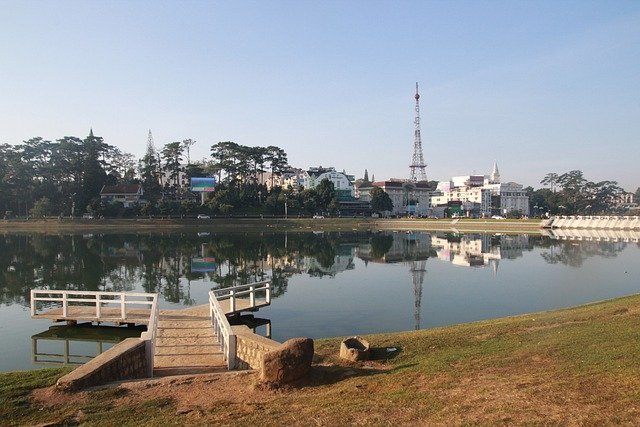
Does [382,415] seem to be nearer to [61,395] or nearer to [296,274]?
[61,395]

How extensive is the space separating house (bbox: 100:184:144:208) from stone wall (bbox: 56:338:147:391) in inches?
3213

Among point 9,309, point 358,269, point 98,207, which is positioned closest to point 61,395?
point 9,309

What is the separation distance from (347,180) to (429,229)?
3900 cm

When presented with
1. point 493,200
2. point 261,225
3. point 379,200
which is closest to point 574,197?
point 493,200

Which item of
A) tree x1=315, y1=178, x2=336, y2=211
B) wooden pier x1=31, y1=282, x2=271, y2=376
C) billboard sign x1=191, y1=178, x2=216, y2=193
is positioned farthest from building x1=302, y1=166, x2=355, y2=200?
wooden pier x1=31, y1=282, x2=271, y2=376

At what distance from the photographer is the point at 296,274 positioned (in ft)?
96.8

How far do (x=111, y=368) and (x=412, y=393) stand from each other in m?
5.14

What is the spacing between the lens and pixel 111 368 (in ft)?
27.0

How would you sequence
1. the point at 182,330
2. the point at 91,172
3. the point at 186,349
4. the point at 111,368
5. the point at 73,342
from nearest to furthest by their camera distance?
the point at 111,368
the point at 186,349
the point at 182,330
the point at 73,342
the point at 91,172

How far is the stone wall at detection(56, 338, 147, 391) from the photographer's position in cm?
746

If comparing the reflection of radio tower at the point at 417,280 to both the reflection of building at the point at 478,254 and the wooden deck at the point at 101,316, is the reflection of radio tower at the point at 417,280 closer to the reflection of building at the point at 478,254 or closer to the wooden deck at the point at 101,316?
the reflection of building at the point at 478,254

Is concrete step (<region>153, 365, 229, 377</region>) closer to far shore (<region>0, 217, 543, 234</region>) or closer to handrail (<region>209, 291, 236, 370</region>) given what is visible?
handrail (<region>209, 291, 236, 370</region>)

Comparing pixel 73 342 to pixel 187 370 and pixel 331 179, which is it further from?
pixel 331 179

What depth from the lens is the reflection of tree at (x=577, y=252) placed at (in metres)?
35.7
